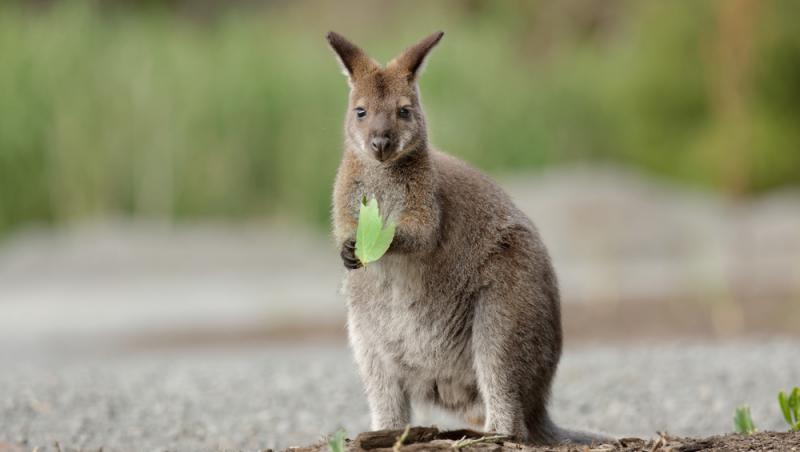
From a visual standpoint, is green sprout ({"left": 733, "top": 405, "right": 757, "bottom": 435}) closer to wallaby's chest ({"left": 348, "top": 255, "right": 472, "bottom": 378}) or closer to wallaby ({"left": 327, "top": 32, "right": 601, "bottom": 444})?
wallaby ({"left": 327, "top": 32, "right": 601, "bottom": 444})

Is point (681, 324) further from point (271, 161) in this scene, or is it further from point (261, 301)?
point (271, 161)

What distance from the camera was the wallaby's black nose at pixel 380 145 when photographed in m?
4.92

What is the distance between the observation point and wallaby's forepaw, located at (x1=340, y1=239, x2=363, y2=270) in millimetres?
4895

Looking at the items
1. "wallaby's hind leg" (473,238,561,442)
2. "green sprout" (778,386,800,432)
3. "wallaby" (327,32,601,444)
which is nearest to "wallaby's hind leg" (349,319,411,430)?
"wallaby" (327,32,601,444)

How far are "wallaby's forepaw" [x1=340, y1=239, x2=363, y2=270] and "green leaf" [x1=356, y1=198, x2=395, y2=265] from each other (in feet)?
0.18

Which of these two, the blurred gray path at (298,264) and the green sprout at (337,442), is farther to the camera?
the blurred gray path at (298,264)

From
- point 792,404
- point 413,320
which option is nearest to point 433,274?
point 413,320

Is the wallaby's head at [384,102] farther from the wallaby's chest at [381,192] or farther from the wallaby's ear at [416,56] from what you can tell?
the wallaby's chest at [381,192]

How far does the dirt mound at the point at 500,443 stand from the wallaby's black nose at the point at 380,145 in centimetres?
118

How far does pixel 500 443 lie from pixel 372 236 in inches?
37.7

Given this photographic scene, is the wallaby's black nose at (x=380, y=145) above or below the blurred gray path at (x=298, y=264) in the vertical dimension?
below

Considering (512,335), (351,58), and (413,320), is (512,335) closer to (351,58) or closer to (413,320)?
(413,320)

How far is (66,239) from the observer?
17500mm

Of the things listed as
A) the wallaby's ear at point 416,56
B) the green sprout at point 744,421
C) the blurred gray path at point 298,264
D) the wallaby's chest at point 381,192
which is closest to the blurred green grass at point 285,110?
the blurred gray path at point 298,264
